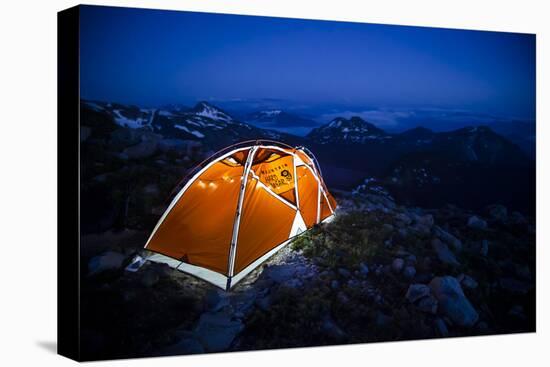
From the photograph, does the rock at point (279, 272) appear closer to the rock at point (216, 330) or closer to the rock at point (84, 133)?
the rock at point (216, 330)

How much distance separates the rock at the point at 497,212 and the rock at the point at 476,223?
109mm

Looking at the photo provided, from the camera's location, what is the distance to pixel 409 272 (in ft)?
23.3

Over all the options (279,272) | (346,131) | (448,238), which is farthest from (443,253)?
(279,272)

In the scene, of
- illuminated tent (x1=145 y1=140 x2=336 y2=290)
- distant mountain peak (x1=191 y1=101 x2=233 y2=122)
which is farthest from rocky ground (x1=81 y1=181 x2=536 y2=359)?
distant mountain peak (x1=191 y1=101 x2=233 y2=122)

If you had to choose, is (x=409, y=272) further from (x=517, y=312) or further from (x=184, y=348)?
(x=184, y=348)

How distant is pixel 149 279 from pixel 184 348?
635 millimetres

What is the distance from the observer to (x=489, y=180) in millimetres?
7555

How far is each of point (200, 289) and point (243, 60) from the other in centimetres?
200

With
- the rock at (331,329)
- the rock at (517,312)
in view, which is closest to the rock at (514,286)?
the rock at (517,312)

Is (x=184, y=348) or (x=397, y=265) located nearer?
(x=184, y=348)

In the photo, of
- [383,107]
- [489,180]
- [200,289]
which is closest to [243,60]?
[383,107]

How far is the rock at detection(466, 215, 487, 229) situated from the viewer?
7.46 meters

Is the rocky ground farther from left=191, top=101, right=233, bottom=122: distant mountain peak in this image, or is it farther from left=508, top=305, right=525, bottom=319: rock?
left=191, top=101, right=233, bottom=122: distant mountain peak

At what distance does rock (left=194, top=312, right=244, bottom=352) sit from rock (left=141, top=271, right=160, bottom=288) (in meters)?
0.49
